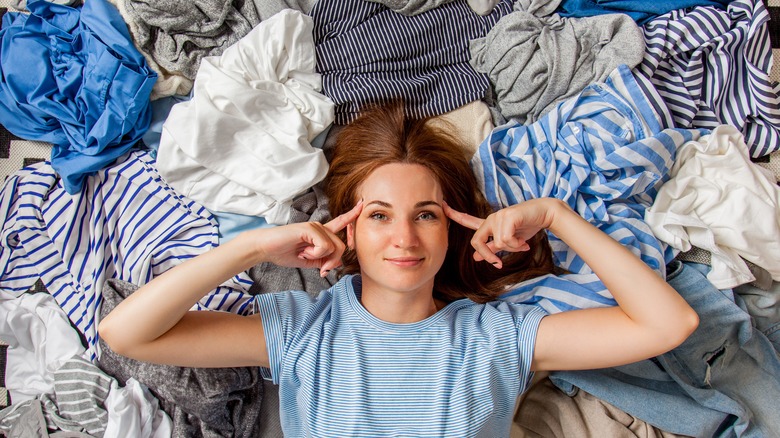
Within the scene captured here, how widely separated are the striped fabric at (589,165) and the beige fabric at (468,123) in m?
0.06

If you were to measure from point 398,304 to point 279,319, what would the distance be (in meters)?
0.24

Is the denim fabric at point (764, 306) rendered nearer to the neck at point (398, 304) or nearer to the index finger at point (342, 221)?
the neck at point (398, 304)

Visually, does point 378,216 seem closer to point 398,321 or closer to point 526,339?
point 398,321

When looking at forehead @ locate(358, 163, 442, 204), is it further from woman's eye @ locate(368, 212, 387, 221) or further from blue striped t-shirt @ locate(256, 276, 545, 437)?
blue striped t-shirt @ locate(256, 276, 545, 437)

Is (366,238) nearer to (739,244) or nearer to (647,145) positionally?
(647,145)

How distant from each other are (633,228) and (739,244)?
22cm

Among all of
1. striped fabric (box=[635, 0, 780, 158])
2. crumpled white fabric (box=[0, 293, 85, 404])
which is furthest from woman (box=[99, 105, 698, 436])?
striped fabric (box=[635, 0, 780, 158])

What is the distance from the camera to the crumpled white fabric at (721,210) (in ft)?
4.32

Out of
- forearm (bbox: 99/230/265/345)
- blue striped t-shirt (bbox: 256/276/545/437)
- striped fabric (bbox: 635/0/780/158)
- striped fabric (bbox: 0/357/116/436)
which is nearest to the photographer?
forearm (bbox: 99/230/265/345)

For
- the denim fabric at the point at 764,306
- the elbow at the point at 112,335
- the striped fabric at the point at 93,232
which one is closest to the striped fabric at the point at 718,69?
the denim fabric at the point at 764,306

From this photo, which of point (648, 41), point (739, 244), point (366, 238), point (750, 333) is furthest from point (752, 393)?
point (366, 238)

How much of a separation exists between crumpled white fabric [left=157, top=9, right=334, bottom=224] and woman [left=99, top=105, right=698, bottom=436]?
0.14 meters

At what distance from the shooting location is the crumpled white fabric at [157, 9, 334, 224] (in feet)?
4.25

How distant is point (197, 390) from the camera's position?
4.10ft
